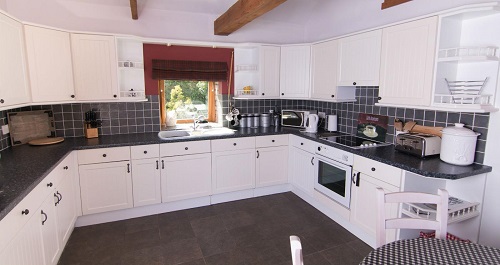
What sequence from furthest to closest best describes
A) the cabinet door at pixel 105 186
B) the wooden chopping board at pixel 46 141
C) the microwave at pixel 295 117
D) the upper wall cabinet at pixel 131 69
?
the microwave at pixel 295 117
the upper wall cabinet at pixel 131 69
the cabinet door at pixel 105 186
the wooden chopping board at pixel 46 141

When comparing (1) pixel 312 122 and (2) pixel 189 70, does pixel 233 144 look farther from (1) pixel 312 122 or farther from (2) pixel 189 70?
(2) pixel 189 70

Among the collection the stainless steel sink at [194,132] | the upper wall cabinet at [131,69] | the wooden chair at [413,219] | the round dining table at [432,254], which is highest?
the upper wall cabinet at [131,69]

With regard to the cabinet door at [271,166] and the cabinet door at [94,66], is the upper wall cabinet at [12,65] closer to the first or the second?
the cabinet door at [94,66]

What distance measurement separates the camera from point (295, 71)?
377 centimetres

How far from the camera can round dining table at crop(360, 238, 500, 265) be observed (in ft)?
3.93

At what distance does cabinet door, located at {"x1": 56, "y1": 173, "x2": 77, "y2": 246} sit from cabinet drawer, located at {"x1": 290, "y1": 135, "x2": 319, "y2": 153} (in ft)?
8.10

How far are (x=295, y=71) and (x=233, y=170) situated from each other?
156cm

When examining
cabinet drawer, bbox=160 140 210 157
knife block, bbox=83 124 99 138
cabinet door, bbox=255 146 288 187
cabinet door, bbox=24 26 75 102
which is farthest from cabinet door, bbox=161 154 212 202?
cabinet door, bbox=24 26 75 102

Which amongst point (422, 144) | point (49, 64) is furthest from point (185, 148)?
point (422, 144)

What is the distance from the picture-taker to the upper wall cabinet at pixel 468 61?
2.04 m

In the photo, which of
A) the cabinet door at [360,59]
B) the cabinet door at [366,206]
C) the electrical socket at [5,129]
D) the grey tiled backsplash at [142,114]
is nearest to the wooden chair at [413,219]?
the cabinet door at [366,206]

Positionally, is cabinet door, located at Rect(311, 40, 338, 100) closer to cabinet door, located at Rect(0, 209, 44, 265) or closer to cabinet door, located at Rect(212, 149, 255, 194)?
cabinet door, located at Rect(212, 149, 255, 194)

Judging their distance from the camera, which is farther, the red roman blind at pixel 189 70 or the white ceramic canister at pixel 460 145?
the red roman blind at pixel 189 70

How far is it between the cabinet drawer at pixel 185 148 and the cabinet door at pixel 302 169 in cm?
113
